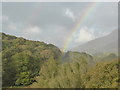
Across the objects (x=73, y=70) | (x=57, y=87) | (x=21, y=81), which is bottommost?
(x=21, y=81)

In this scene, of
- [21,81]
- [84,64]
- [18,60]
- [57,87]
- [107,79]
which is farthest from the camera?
[18,60]

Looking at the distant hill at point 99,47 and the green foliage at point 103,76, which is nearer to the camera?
the green foliage at point 103,76

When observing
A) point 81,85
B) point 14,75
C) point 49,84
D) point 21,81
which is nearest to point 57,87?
point 49,84

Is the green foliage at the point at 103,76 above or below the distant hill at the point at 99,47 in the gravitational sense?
below

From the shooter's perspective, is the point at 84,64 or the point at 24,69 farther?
the point at 24,69

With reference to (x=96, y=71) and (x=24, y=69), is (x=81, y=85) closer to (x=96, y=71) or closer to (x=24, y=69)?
(x=96, y=71)

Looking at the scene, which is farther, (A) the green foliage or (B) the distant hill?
(B) the distant hill

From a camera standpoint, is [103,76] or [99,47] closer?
[103,76]

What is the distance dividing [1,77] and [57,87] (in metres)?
19.1

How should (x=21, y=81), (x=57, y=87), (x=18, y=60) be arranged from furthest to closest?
(x=18, y=60) → (x=21, y=81) → (x=57, y=87)

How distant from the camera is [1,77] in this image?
1153 inches

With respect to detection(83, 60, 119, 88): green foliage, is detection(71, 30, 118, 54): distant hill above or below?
above

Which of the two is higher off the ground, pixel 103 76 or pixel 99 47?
pixel 99 47

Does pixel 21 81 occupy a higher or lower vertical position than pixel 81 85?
lower
